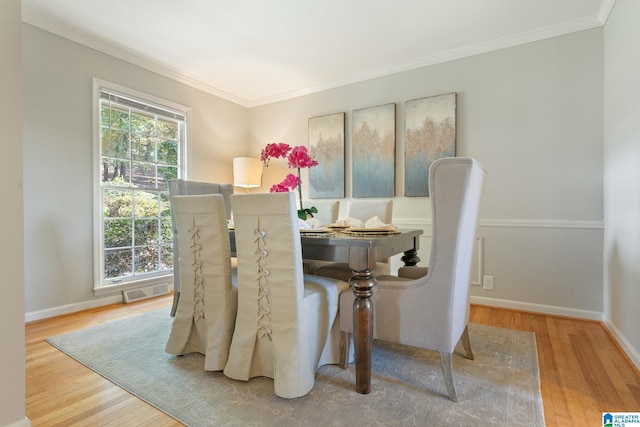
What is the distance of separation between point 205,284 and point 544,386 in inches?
74.2

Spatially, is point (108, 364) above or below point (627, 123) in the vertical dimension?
below

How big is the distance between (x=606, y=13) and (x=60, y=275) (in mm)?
4955

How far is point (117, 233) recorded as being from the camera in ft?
10.4

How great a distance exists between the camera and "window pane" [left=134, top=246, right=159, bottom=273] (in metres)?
3.34

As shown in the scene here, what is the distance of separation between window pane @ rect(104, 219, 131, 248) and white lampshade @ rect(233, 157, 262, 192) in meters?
1.42

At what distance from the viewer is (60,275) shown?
274 centimetres

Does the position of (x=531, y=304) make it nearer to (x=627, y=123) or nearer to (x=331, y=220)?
(x=627, y=123)

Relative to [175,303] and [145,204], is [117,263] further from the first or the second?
[175,303]

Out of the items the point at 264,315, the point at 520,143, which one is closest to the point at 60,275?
the point at 264,315

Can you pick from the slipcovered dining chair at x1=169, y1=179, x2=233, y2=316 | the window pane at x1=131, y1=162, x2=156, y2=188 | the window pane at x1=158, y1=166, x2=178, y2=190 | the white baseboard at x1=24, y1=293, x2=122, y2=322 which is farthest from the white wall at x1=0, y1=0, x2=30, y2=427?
the window pane at x1=158, y1=166, x2=178, y2=190

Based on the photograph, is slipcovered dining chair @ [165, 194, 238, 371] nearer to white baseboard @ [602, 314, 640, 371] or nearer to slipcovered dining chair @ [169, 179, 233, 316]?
slipcovered dining chair @ [169, 179, 233, 316]

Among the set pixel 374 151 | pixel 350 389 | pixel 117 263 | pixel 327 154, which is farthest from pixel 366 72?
pixel 117 263

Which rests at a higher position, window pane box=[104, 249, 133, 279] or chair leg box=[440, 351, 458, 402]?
window pane box=[104, 249, 133, 279]

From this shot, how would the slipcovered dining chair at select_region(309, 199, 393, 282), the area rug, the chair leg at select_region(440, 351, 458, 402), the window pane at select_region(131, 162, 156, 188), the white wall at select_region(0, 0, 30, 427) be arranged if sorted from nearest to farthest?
the white wall at select_region(0, 0, 30, 427)
the area rug
the chair leg at select_region(440, 351, 458, 402)
the slipcovered dining chair at select_region(309, 199, 393, 282)
the window pane at select_region(131, 162, 156, 188)
